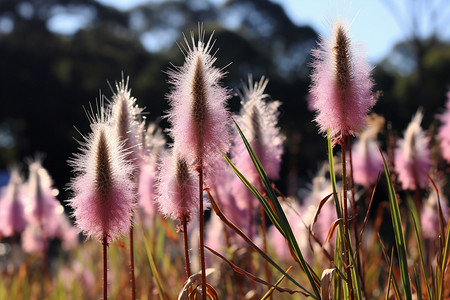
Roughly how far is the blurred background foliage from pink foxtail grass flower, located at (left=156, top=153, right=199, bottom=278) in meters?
16.0

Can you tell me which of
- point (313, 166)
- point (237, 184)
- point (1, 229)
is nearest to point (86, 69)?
point (313, 166)

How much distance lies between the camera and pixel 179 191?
141cm

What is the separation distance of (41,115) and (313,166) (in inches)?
485

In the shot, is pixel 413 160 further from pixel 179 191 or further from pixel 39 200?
pixel 39 200

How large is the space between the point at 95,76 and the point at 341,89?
23.3 m

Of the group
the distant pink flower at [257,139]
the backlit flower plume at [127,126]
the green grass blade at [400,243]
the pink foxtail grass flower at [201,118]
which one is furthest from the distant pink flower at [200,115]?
the distant pink flower at [257,139]

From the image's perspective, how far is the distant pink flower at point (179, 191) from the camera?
141 cm

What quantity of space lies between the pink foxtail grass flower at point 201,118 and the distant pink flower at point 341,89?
285mm

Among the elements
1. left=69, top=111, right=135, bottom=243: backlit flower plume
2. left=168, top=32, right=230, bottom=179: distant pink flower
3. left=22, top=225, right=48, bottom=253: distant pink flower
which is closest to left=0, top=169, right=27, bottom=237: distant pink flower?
left=22, top=225, right=48, bottom=253: distant pink flower

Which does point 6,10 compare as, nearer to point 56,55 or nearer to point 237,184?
point 56,55

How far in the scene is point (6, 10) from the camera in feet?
84.8

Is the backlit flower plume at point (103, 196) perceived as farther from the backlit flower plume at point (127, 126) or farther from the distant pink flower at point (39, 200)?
the distant pink flower at point (39, 200)

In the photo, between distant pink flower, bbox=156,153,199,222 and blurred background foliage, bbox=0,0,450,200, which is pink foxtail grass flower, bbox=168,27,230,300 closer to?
distant pink flower, bbox=156,153,199,222

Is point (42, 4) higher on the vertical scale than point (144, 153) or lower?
higher
